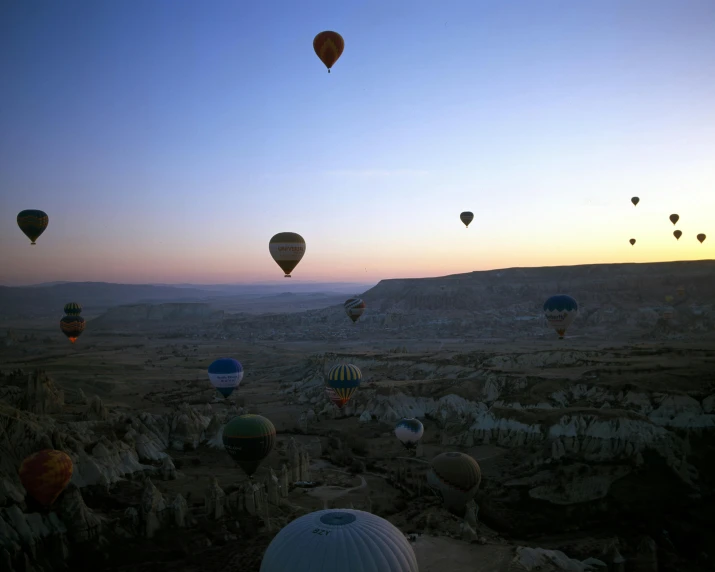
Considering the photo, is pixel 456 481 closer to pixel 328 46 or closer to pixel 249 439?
pixel 249 439

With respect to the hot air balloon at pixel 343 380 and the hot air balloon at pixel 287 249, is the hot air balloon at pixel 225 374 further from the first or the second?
the hot air balloon at pixel 287 249

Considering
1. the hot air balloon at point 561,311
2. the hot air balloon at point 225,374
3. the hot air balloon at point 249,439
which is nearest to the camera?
the hot air balloon at point 249,439

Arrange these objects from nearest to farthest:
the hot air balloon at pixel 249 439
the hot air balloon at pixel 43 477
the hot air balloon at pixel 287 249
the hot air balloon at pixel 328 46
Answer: the hot air balloon at pixel 43 477 → the hot air balloon at pixel 249 439 → the hot air balloon at pixel 328 46 → the hot air balloon at pixel 287 249

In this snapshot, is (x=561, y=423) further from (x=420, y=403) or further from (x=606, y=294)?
(x=606, y=294)

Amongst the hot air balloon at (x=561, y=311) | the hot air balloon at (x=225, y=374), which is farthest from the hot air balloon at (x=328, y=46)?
the hot air balloon at (x=561, y=311)

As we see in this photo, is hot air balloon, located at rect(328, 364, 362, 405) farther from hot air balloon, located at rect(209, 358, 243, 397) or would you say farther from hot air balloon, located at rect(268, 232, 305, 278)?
hot air balloon, located at rect(268, 232, 305, 278)

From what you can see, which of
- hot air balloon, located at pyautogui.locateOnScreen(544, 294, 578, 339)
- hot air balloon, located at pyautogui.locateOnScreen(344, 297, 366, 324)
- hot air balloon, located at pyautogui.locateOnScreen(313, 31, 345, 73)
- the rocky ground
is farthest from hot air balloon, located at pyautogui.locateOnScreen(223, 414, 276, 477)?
hot air balloon, located at pyautogui.locateOnScreen(344, 297, 366, 324)
